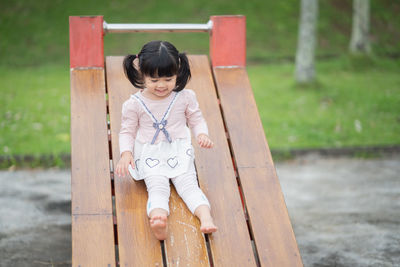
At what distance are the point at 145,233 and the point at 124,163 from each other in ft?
1.44

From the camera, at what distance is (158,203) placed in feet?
9.82

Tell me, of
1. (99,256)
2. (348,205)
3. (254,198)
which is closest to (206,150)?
(254,198)

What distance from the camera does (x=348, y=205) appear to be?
5.21m

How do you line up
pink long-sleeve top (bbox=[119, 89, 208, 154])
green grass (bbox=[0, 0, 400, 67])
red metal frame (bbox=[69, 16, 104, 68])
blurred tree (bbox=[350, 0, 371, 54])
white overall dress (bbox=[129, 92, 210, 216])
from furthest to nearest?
green grass (bbox=[0, 0, 400, 67]) < blurred tree (bbox=[350, 0, 371, 54]) < red metal frame (bbox=[69, 16, 104, 68]) < pink long-sleeve top (bbox=[119, 89, 208, 154]) < white overall dress (bbox=[129, 92, 210, 216])

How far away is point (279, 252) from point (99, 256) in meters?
1.06

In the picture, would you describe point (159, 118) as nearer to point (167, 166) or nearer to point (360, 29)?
point (167, 166)

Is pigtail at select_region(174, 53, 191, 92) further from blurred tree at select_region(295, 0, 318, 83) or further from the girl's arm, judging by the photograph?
blurred tree at select_region(295, 0, 318, 83)

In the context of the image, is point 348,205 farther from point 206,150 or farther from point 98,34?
point 98,34

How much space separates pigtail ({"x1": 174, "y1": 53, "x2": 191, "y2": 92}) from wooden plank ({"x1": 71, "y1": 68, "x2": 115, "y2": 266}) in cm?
68

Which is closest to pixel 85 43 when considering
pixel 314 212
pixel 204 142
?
pixel 204 142

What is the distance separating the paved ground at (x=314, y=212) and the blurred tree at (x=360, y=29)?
12.6 ft

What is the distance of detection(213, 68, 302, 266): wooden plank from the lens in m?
3.03

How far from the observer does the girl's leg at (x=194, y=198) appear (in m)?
2.96

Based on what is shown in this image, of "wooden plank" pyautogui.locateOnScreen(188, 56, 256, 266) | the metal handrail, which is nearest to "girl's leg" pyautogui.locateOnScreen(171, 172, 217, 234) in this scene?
"wooden plank" pyautogui.locateOnScreen(188, 56, 256, 266)
